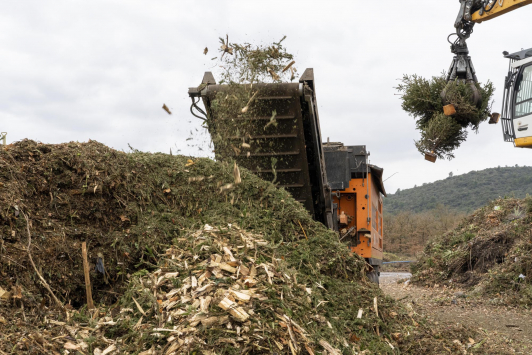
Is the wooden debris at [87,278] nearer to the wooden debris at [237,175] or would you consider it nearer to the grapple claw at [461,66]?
the wooden debris at [237,175]

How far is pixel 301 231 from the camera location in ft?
15.9

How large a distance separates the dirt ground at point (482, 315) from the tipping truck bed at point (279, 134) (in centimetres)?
179

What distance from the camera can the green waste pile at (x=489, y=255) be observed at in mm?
8070

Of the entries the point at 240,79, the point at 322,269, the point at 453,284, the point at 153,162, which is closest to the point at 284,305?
the point at 322,269

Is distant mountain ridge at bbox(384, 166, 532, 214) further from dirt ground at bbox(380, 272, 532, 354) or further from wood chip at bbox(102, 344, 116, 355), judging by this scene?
wood chip at bbox(102, 344, 116, 355)

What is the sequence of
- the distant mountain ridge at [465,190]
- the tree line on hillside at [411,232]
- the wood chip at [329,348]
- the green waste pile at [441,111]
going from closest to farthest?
the wood chip at [329,348], the green waste pile at [441,111], the tree line on hillside at [411,232], the distant mountain ridge at [465,190]

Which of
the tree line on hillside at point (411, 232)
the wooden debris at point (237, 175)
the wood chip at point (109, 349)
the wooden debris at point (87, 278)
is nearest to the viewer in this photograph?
the wood chip at point (109, 349)

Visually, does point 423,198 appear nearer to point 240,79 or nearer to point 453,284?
point 453,284

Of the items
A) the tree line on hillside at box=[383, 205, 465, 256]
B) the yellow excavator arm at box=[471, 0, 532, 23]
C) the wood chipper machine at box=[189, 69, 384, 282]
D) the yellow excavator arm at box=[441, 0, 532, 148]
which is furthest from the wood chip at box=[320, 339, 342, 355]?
the tree line on hillside at box=[383, 205, 465, 256]

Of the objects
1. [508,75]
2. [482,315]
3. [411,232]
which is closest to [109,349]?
[482,315]

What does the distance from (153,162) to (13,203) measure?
54.9 inches

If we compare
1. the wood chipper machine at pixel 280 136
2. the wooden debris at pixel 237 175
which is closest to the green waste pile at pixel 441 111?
the wood chipper machine at pixel 280 136

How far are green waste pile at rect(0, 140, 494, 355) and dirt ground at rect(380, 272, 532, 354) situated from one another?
463 mm

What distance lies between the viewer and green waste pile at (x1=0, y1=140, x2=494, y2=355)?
324cm
